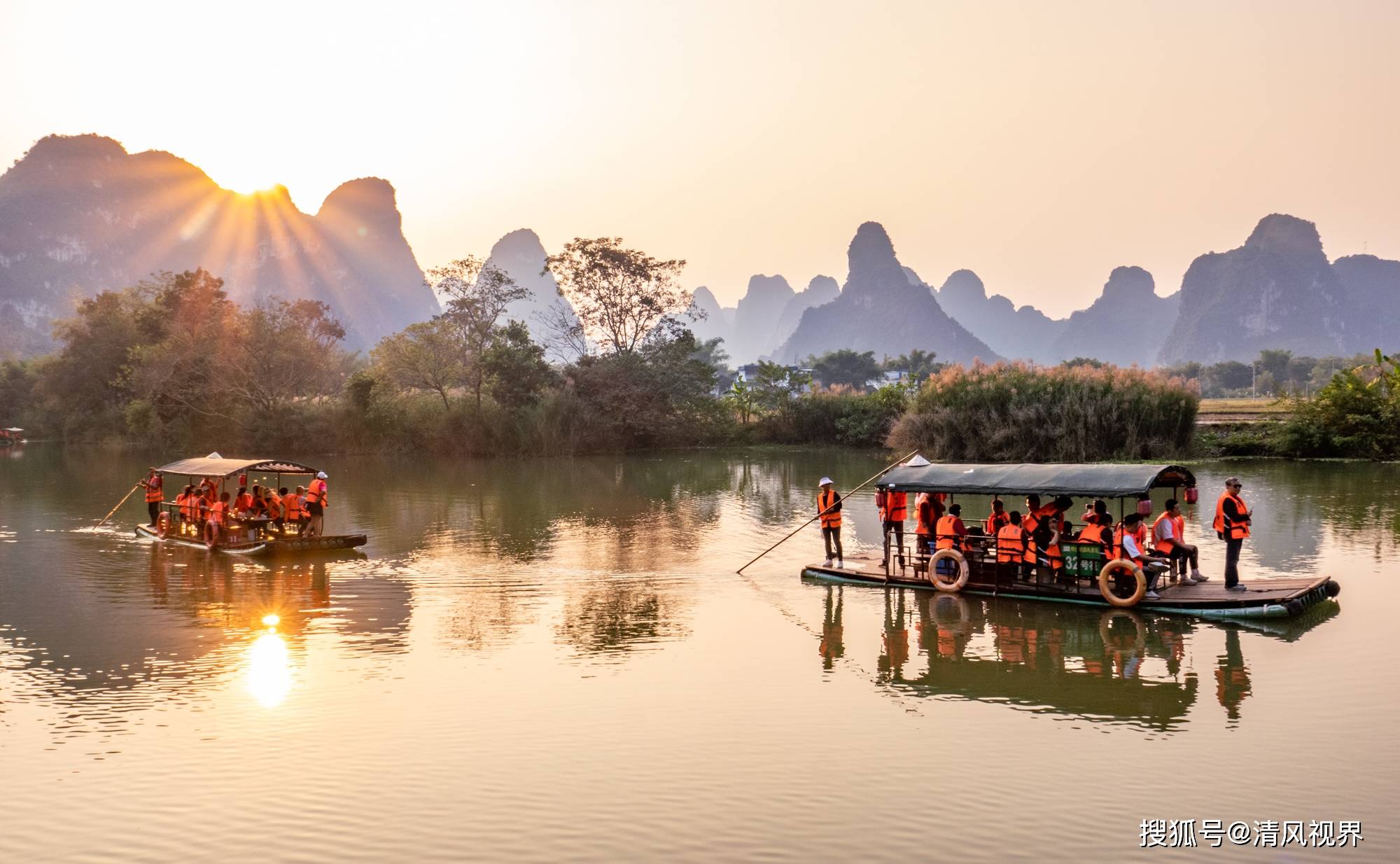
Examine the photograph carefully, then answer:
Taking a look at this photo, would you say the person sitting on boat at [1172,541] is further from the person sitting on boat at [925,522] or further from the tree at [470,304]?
the tree at [470,304]

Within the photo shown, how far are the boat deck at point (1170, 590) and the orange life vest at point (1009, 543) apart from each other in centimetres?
22

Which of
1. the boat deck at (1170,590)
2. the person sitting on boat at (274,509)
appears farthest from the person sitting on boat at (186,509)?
the boat deck at (1170,590)

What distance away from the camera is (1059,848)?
7.18 metres

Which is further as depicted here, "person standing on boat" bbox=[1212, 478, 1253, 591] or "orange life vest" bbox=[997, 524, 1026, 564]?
"orange life vest" bbox=[997, 524, 1026, 564]

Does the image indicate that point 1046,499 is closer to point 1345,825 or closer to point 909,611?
point 909,611

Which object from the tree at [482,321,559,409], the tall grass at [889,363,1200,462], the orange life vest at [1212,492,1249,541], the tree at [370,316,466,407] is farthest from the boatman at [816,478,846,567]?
the tree at [370,316,466,407]

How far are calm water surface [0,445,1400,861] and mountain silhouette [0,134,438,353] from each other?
16285cm

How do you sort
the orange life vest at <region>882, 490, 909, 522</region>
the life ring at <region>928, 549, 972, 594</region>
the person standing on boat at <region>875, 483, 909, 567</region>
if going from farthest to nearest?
the orange life vest at <region>882, 490, 909, 522</region>
the person standing on boat at <region>875, 483, 909, 567</region>
the life ring at <region>928, 549, 972, 594</region>

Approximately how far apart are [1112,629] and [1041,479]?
268cm

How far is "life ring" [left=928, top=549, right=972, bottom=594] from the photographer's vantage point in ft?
49.4

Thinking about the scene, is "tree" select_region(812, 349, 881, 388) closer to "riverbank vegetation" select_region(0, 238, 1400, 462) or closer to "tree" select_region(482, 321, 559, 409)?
"riverbank vegetation" select_region(0, 238, 1400, 462)

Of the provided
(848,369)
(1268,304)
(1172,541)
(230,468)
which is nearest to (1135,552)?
(1172,541)

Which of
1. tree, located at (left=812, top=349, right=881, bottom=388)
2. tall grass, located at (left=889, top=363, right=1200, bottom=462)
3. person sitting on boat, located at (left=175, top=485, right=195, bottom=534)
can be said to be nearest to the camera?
person sitting on boat, located at (left=175, top=485, right=195, bottom=534)

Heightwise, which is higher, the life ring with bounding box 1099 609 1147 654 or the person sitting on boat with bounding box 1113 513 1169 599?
the person sitting on boat with bounding box 1113 513 1169 599
